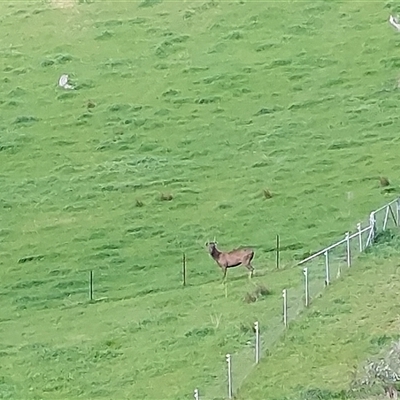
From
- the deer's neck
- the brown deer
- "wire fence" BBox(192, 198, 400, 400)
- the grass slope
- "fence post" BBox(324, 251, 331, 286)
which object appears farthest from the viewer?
the deer's neck

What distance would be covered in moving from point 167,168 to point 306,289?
14900 mm

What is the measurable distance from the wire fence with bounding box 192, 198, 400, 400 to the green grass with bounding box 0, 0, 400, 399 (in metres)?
0.21

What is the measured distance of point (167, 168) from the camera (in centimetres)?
3800

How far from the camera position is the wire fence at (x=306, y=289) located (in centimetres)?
1997

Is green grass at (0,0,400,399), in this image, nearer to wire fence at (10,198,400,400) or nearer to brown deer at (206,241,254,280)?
wire fence at (10,198,400,400)

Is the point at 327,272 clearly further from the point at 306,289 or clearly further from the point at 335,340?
the point at 335,340

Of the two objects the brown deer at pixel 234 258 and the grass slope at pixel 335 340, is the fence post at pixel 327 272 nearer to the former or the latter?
the grass slope at pixel 335 340

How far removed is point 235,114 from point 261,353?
21.7 metres

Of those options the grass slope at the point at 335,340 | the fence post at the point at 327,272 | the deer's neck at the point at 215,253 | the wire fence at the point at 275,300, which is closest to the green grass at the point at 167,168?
the wire fence at the point at 275,300

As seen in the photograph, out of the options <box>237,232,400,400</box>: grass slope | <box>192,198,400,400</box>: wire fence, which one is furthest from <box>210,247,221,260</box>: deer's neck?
<box>237,232,400,400</box>: grass slope

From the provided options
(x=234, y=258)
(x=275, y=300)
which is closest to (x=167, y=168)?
(x=234, y=258)

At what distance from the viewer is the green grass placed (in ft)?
78.7

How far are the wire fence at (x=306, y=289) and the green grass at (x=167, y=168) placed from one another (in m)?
0.21

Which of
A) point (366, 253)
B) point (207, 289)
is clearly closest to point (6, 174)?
point (207, 289)
